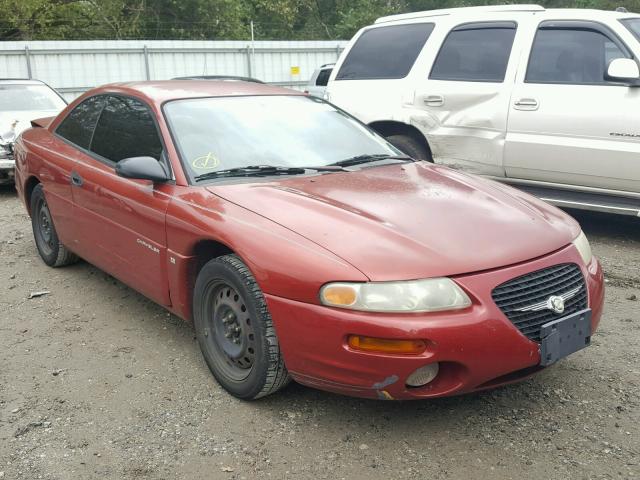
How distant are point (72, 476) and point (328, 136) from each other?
7.87 feet

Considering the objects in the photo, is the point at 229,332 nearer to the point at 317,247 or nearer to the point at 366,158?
the point at 317,247

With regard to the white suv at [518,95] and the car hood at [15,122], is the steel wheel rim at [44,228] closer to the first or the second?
the white suv at [518,95]

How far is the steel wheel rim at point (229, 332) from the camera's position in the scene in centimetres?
315

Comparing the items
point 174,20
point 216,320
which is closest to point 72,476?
point 216,320

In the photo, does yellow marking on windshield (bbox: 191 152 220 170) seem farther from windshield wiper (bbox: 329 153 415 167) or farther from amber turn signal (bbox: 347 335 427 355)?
amber turn signal (bbox: 347 335 427 355)

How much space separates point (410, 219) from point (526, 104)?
133 inches

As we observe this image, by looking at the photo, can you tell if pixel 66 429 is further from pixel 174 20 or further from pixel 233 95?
pixel 174 20

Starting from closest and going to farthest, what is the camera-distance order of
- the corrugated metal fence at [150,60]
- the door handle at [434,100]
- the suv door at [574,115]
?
the suv door at [574,115] → the door handle at [434,100] → the corrugated metal fence at [150,60]

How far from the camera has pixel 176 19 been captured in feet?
93.2

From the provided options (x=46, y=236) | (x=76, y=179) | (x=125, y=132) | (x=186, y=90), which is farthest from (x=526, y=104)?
(x=46, y=236)

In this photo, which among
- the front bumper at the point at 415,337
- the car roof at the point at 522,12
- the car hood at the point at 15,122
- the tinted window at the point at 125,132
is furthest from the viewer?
the car hood at the point at 15,122

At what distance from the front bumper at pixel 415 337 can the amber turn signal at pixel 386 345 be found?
0.07 ft

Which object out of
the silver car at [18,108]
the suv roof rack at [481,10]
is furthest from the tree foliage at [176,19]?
the suv roof rack at [481,10]

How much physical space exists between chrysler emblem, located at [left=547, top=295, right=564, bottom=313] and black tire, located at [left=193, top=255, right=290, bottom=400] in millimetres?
1175
